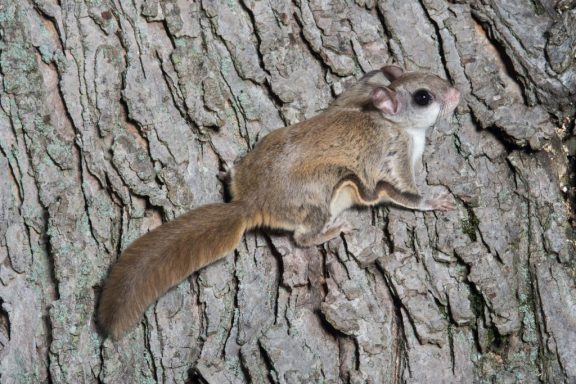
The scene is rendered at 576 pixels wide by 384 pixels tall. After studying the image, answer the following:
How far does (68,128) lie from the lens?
8.30 ft

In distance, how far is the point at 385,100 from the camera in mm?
2654

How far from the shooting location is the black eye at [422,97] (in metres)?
2.57

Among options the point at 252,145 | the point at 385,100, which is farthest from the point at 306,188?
the point at 385,100

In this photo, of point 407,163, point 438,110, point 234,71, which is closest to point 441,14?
point 438,110

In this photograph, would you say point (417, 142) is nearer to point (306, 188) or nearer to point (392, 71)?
point (392, 71)

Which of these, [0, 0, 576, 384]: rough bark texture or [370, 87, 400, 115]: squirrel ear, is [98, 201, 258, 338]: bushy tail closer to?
[0, 0, 576, 384]: rough bark texture

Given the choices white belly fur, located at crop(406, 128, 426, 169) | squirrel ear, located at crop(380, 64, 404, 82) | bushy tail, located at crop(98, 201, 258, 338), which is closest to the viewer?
bushy tail, located at crop(98, 201, 258, 338)

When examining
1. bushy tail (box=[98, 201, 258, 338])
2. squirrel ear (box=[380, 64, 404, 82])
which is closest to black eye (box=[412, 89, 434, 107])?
squirrel ear (box=[380, 64, 404, 82])

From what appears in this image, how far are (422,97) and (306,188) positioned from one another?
0.61m

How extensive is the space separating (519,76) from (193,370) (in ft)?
5.56

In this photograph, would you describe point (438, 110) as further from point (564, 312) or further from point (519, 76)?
point (564, 312)

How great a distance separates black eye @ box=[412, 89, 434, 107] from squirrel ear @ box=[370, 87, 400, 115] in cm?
8

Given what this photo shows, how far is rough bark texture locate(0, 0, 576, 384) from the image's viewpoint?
2.47m

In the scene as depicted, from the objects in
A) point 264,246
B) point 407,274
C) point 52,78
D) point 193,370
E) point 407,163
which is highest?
point 52,78
